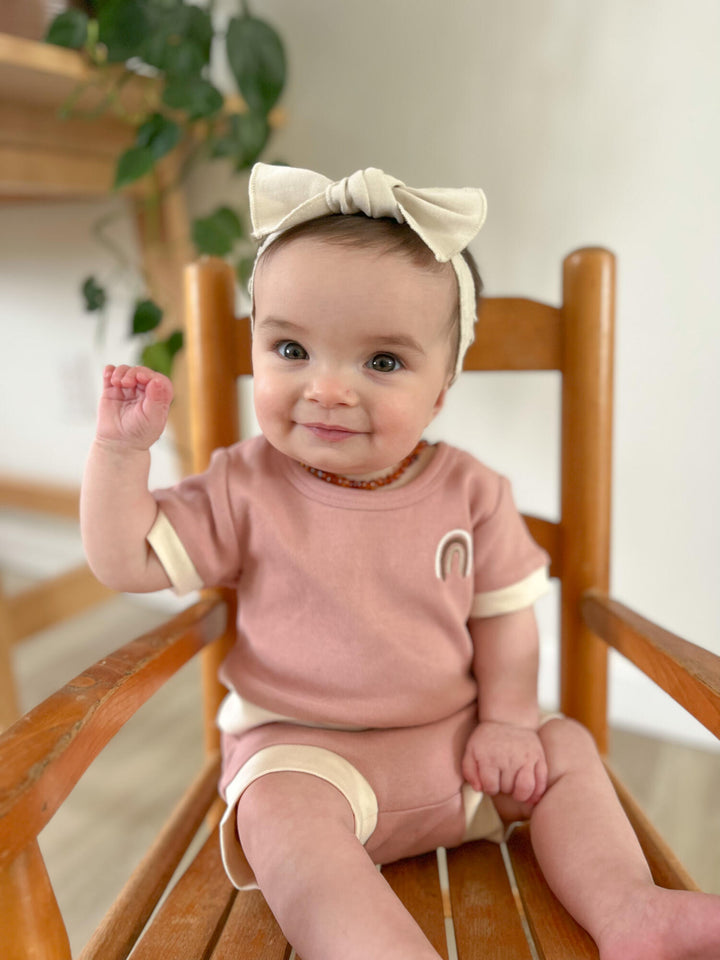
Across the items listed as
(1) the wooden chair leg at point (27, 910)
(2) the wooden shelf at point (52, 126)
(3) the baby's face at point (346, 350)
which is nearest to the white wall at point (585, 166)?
(2) the wooden shelf at point (52, 126)

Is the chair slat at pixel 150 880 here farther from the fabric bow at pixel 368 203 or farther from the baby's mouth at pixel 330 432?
the fabric bow at pixel 368 203

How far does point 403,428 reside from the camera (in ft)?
1.75

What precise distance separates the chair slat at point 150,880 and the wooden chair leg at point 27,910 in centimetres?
9

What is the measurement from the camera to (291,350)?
1.75ft

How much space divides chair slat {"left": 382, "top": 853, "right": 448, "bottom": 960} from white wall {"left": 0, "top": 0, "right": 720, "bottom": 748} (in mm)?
712

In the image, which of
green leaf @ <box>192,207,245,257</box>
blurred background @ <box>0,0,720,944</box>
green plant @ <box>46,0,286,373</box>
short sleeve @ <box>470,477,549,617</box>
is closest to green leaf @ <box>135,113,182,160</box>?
green plant @ <box>46,0,286,373</box>

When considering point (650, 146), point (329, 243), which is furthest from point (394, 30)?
point (329, 243)

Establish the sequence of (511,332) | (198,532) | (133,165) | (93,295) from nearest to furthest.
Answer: (198,532) < (511,332) < (133,165) < (93,295)

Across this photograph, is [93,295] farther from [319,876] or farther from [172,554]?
[319,876]

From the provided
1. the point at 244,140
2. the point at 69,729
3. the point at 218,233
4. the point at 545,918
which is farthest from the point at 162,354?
the point at 545,918

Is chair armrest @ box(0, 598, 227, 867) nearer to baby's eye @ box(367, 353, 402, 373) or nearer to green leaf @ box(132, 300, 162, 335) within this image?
baby's eye @ box(367, 353, 402, 373)

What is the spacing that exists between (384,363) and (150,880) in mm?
391

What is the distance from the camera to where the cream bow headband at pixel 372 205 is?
49cm

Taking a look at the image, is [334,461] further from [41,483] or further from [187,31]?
[41,483]
